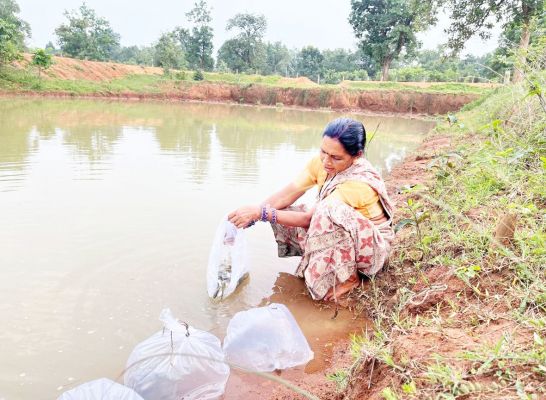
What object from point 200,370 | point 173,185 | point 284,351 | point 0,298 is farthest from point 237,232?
point 173,185

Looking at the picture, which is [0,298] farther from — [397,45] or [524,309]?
[397,45]

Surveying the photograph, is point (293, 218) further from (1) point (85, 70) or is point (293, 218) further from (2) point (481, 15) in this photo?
(1) point (85, 70)

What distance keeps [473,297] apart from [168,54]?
33.2 metres

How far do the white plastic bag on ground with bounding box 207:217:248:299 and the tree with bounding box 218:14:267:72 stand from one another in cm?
3994

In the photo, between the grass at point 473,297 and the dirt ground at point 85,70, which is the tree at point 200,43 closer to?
the dirt ground at point 85,70

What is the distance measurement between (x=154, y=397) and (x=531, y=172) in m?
2.56

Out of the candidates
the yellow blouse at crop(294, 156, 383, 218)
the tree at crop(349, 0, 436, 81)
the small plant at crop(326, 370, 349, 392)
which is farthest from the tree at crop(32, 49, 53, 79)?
the small plant at crop(326, 370, 349, 392)

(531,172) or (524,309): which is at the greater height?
(531,172)

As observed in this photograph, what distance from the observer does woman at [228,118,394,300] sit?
2195mm

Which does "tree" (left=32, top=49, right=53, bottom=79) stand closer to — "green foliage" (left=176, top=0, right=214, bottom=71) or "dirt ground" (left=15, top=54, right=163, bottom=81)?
"dirt ground" (left=15, top=54, right=163, bottom=81)

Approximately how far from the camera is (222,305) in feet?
7.77

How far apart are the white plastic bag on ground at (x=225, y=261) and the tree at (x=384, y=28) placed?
29.2 metres

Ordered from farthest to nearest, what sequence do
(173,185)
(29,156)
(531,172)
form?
(29,156) → (173,185) → (531,172)

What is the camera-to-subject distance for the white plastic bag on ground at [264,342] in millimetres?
1759
